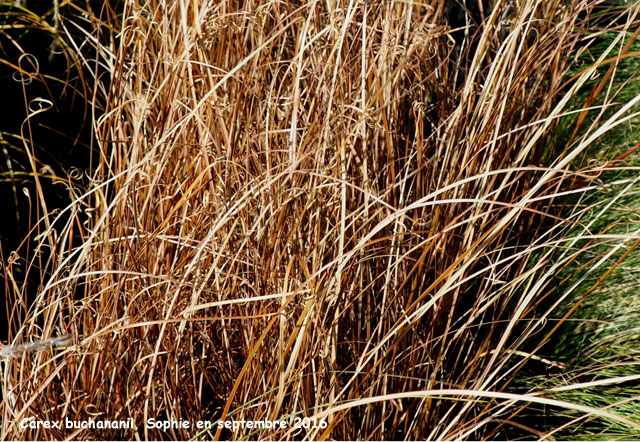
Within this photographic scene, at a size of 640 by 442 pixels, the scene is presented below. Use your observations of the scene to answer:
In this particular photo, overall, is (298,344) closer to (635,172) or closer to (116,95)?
(116,95)

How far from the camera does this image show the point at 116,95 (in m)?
1.37

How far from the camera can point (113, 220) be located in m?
1.33

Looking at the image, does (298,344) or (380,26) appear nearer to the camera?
(298,344)

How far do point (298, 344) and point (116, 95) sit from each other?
0.64 metres

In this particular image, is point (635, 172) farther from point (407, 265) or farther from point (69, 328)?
point (69, 328)

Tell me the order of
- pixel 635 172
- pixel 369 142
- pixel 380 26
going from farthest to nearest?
pixel 635 172, pixel 380 26, pixel 369 142

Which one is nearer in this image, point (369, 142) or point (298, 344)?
point (298, 344)

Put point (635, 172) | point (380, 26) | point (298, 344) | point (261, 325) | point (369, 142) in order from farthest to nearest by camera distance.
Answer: point (635, 172), point (380, 26), point (369, 142), point (261, 325), point (298, 344)

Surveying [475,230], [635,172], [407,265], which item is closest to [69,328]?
[407,265]

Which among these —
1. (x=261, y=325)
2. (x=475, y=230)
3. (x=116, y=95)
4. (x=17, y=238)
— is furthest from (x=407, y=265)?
(x=17, y=238)

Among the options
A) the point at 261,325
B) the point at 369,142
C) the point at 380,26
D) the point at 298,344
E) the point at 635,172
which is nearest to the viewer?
the point at 298,344

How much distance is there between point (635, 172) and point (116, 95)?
139 centimetres

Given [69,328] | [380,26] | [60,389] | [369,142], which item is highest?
[380,26]

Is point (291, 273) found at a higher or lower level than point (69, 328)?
higher
